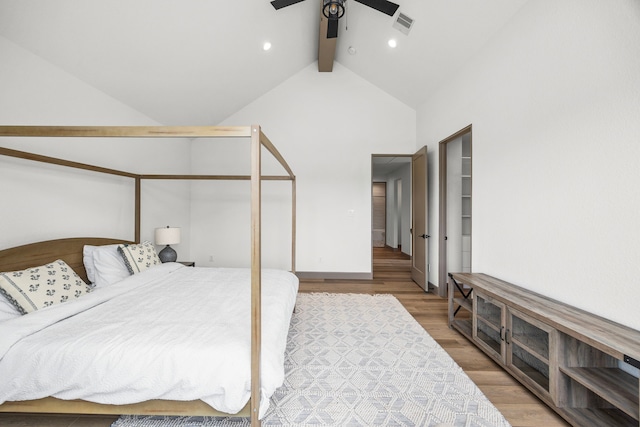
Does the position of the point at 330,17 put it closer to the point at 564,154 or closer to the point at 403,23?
the point at 403,23

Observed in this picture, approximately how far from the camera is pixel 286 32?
12.1ft

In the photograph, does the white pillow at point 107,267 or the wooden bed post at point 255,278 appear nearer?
the wooden bed post at point 255,278

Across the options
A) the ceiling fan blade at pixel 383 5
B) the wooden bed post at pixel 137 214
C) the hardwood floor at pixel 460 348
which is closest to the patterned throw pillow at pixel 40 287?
the wooden bed post at pixel 137 214

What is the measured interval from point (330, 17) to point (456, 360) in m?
3.36

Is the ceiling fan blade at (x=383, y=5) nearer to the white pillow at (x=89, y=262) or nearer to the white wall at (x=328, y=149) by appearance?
the white wall at (x=328, y=149)

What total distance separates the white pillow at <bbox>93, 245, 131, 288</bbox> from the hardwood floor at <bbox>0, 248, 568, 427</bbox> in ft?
3.47

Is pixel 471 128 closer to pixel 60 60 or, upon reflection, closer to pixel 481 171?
pixel 481 171

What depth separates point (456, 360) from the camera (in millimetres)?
2283

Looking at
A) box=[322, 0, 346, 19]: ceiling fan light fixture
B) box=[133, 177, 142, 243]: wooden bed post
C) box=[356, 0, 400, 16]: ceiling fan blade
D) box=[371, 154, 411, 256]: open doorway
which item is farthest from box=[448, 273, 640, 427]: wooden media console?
box=[371, 154, 411, 256]: open doorway

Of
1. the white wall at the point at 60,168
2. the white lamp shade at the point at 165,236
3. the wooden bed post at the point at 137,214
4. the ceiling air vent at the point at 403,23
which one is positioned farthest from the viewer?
the white lamp shade at the point at 165,236

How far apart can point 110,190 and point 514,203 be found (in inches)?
162

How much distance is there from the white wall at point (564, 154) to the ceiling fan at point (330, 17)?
1.18 m

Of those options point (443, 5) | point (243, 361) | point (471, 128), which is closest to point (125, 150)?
point (243, 361)

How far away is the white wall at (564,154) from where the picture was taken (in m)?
1.59
